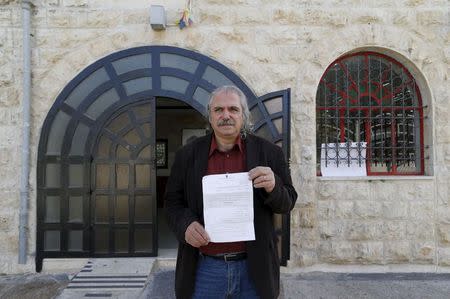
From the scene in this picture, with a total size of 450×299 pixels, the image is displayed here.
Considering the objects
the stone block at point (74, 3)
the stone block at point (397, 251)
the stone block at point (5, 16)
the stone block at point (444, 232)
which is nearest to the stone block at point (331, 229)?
the stone block at point (397, 251)

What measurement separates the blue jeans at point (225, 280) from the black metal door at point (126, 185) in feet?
9.17

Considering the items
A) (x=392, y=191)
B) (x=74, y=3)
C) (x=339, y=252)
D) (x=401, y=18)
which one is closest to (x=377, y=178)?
(x=392, y=191)

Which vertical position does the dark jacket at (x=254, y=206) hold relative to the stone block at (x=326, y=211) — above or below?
above

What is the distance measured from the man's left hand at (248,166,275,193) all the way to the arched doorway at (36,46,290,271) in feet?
9.32

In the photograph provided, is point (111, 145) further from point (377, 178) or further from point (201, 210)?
point (377, 178)

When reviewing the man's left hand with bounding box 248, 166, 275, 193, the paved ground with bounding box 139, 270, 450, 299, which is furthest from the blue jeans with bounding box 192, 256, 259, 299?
the paved ground with bounding box 139, 270, 450, 299

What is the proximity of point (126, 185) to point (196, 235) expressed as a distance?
307 cm

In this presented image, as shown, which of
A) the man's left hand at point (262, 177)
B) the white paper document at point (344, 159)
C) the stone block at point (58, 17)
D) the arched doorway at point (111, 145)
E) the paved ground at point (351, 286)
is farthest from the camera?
the white paper document at point (344, 159)

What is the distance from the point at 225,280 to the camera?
217cm

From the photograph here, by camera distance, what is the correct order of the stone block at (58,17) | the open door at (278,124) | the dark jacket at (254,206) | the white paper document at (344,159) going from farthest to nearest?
the white paper document at (344,159)
the stone block at (58,17)
the open door at (278,124)
the dark jacket at (254,206)

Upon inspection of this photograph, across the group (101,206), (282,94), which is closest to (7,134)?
(101,206)

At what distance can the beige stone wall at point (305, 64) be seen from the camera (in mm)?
4930

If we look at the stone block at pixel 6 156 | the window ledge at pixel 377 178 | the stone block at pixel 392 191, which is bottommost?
the stone block at pixel 392 191

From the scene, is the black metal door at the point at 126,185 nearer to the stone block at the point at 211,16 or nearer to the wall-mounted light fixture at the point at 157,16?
the wall-mounted light fixture at the point at 157,16
